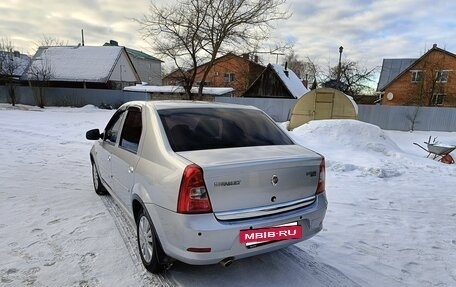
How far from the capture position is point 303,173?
2.68 m

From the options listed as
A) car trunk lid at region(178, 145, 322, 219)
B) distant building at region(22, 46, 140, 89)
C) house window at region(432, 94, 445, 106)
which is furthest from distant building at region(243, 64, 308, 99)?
car trunk lid at region(178, 145, 322, 219)

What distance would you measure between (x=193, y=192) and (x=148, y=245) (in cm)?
97

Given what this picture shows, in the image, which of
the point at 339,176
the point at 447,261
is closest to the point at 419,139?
the point at 339,176

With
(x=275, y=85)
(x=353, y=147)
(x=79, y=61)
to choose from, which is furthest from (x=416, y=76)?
(x=79, y=61)

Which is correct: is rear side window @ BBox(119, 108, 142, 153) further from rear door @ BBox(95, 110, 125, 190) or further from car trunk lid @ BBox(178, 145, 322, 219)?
car trunk lid @ BBox(178, 145, 322, 219)

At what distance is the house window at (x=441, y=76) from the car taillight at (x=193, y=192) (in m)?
37.5

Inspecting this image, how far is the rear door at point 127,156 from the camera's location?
10.4 ft

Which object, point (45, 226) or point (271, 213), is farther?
point (45, 226)

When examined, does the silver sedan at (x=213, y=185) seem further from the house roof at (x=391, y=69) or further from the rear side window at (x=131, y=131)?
the house roof at (x=391, y=69)

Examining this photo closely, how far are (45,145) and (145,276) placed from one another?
27.3 feet

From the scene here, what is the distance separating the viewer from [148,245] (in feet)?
9.44

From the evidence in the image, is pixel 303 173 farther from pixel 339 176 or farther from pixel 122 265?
pixel 339 176

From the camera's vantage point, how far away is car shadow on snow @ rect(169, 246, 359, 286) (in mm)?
2775

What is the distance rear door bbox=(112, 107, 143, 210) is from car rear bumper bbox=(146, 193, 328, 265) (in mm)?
740
